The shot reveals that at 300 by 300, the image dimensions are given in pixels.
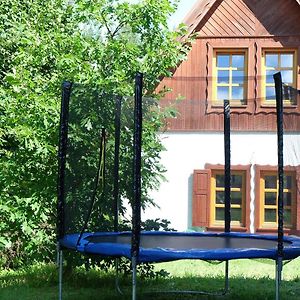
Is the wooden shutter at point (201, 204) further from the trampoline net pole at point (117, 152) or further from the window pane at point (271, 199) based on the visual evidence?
the trampoline net pole at point (117, 152)

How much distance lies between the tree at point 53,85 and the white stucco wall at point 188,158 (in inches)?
12.8

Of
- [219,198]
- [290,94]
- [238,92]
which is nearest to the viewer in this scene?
[290,94]

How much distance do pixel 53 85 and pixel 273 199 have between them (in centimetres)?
240

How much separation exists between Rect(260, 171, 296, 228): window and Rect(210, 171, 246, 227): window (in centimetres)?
25

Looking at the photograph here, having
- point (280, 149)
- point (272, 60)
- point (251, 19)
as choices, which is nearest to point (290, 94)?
point (280, 149)

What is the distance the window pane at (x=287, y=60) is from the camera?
12.1 meters

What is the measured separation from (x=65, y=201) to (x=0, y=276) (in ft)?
6.32

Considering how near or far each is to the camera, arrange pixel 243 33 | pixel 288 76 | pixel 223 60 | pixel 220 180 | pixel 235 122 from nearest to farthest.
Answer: pixel 235 122 < pixel 220 180 < pixel 288 76 < pixel 243 33 < pixel 223 60

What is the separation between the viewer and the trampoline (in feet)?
15.7

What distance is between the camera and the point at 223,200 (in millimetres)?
7691

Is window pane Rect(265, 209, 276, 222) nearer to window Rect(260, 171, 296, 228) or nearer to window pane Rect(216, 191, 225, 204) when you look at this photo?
window Rect(260, 171, 296, 228)

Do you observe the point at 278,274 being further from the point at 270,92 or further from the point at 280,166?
the point at 270,92

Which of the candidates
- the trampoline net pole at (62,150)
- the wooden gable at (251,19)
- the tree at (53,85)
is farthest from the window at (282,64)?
the trampoline net pole at (62,150)

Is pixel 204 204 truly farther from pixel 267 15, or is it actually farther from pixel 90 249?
pixel 267 15
